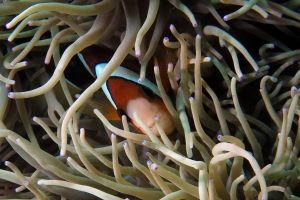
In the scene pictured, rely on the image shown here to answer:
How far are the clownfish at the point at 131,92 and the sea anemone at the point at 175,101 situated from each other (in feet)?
0.09

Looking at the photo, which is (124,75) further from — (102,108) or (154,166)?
(154,166)

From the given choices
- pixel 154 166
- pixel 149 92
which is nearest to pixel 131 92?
pixel 149 92

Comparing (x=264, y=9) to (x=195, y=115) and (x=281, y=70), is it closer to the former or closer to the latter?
(x=281, y=70)

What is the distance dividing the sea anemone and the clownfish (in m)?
0.03

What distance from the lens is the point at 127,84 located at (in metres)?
0.77

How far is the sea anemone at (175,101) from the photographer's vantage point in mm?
583

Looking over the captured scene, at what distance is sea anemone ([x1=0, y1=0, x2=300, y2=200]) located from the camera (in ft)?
1.91

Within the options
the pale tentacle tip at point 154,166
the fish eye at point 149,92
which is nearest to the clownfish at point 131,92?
the fish eye at point 149,92

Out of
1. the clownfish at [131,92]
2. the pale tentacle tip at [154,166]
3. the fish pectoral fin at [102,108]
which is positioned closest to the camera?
the pale tentacle tip at [154,166]

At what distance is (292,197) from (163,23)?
0.40 metres

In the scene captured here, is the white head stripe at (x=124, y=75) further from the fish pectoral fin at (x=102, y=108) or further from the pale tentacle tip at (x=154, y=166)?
the pale tentacle tip at (x=154, y=166)

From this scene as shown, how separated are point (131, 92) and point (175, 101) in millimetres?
101

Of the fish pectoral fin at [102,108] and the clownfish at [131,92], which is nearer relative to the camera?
the clownfish at [131,92]

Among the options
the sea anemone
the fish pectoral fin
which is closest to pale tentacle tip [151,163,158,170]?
the sea anemone
